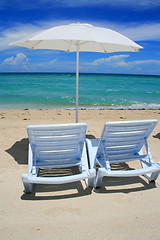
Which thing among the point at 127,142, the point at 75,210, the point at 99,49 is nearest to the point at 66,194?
the point at 75,210

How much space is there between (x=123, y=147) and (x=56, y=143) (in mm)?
1051

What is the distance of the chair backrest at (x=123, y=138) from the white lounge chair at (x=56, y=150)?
0.32 meters

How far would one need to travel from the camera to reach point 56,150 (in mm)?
3229

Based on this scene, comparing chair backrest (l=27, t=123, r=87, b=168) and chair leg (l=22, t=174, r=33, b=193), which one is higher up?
chair backrest (l=27, t=123, r=87, b=168)

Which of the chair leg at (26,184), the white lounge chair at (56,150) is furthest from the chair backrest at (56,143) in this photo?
the chair leg at (26,184)

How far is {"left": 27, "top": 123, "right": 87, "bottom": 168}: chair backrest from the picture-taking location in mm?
2949

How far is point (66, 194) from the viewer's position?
3068 millimetres

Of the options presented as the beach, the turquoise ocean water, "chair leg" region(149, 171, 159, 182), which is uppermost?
"chair leg" region(149, 171, 159, 182)

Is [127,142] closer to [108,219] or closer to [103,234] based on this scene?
[108,219]

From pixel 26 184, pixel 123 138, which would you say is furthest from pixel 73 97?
pixel 26 184

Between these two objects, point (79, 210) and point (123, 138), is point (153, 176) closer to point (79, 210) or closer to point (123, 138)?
point (123, 138)

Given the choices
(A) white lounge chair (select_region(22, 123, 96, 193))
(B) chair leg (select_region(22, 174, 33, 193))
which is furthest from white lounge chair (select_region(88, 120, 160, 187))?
(B) chair leg (select_region(22, 174, 33, 193))

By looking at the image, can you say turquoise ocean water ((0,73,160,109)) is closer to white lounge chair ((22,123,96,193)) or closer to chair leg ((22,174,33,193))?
white lounge chair ((22,123,96,193))

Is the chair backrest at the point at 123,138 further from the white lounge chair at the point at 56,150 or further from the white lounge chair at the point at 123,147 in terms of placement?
the white lounge chair at the point at 56,150
